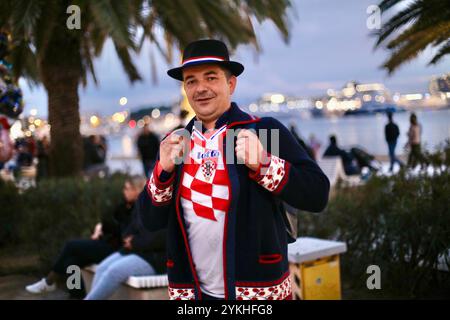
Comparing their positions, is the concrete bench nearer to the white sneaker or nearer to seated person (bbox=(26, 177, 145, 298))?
seated person (bbox=(26, 177, 145, 298))

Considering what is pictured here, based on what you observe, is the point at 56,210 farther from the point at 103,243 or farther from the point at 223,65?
the point at 223,65

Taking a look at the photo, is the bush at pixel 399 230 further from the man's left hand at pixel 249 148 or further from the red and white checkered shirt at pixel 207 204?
the man's left hand at pixel 249 148

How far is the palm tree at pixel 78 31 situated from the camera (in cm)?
801

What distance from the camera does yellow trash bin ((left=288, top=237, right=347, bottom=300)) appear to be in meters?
4.50

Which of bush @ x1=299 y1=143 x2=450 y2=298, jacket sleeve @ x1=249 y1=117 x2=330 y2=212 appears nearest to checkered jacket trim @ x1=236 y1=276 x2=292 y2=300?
jacket sleeve @ x1=249 y1=117 x2=330 y2=212

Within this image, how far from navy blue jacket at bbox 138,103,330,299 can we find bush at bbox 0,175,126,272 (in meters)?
4.45

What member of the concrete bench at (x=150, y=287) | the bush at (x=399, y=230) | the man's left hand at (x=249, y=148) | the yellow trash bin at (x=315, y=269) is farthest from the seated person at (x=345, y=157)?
the man's left hand at (x=249, y=148)

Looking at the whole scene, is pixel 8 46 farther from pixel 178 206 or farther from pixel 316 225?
pixel 178 206

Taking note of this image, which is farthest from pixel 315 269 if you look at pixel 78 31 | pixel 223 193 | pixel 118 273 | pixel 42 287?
pixel 78 31

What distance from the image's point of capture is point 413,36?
310 inches

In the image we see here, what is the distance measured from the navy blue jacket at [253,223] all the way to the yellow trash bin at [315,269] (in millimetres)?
2217

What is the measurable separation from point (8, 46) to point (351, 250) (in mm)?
5103

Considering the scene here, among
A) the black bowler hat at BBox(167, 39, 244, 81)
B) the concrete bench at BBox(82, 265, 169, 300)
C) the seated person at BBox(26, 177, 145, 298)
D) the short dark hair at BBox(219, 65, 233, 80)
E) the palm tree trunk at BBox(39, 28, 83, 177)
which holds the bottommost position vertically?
the concrete bench at BBox(82, 265, 169, 300)
